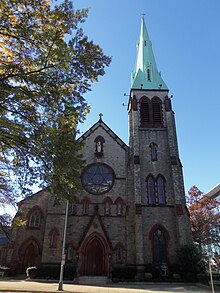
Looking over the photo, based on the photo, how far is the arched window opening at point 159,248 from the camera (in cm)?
2243

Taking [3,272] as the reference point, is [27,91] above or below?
above

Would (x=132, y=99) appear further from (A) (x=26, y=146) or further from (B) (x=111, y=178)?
(A) (x=26, y=146)

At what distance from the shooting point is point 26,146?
323 inches

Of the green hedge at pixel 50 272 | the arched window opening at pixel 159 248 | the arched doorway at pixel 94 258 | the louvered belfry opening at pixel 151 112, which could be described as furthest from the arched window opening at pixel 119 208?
the louvered belfry opening at pixel 151 112

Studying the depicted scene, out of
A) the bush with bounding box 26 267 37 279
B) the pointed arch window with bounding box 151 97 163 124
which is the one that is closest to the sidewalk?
the bush with bounding box 26 267 37 279

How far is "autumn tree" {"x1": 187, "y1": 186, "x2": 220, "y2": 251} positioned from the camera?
32.1m

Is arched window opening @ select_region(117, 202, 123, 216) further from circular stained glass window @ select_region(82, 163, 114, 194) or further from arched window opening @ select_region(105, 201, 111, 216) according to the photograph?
circular stained glass window @ select_region(82, 163, 114, 194)

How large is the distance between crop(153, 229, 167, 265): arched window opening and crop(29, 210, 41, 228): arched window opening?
11355mm

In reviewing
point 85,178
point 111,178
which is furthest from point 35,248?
point 111,178

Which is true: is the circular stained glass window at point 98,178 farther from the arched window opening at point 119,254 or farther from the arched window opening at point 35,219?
the arched window opening at point 119,254

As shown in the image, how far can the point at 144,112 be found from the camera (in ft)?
99.3

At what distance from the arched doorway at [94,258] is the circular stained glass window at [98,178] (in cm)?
509

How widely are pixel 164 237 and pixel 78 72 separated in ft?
63.6

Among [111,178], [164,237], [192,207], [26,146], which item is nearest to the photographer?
[26,146]
